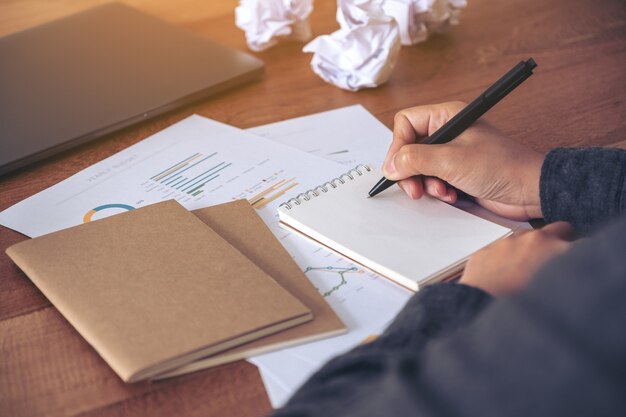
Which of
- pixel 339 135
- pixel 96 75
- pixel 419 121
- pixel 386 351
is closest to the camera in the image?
pixel 386 351

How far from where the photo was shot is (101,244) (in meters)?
0.77

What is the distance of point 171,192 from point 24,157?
0.21 meters

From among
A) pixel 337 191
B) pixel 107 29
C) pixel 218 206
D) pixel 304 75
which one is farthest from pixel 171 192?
pixel 107 29

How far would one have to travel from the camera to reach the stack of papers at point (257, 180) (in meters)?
0.72

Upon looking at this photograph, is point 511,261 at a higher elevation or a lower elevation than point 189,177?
higher

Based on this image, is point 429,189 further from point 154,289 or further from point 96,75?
point 96,75

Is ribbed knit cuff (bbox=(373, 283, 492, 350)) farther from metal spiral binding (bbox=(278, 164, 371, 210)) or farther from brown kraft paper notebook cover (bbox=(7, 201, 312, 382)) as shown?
metal spiral binding (bbox=(278, 164, 371, 210))

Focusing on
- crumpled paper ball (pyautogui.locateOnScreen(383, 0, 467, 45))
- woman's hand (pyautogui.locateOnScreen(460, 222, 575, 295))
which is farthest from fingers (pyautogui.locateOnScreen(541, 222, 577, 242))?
crumpled paper ball (pyautogui.locateOnScreen(383, 0, 467, 45))

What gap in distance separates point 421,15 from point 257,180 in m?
0.47

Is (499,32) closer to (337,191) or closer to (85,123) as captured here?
(337,191)

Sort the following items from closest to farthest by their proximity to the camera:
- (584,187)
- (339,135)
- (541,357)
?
(541,357) < (584,187) < (339,135)

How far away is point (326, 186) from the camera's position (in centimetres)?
87

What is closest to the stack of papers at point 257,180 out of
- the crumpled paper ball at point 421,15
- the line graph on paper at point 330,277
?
the line graph on paper at point 330,277

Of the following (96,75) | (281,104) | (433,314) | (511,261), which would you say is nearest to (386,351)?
(433,314)
